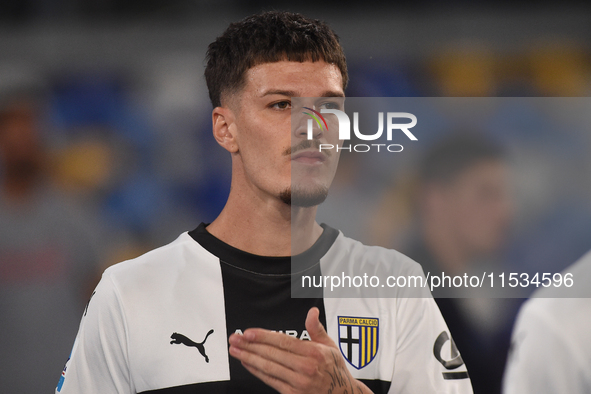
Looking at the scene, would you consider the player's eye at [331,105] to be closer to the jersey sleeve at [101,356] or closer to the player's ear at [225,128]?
the player's ear at [225,128]

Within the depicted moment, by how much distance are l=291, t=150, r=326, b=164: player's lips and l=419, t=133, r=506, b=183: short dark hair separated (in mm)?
369

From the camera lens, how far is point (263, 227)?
136cm

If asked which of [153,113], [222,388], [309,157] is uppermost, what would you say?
[153,113]

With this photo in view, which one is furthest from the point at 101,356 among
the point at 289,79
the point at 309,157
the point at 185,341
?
the point at 289,79

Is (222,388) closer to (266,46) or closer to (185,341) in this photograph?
(185,341)

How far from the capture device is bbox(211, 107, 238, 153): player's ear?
138 centimetres

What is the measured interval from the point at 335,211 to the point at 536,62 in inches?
31.3

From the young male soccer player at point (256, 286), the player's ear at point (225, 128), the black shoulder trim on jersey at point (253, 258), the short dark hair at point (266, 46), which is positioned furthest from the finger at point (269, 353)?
the short dark hair at point (266, 46)

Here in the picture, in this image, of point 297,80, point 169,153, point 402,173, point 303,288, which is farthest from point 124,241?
point 402,173

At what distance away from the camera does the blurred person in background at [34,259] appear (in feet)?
5.10

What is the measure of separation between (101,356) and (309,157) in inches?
29.1

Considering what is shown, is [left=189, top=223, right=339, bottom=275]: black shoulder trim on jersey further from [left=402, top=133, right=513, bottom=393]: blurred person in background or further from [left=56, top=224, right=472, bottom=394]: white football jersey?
[left=402, top=133, right=513, bottom=393]: blurred person in background

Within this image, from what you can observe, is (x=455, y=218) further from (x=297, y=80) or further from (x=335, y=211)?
(x=297, y=80)

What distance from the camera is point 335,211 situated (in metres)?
1.50
